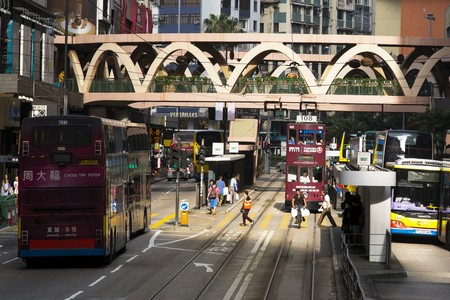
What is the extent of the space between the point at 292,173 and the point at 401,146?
759 cm

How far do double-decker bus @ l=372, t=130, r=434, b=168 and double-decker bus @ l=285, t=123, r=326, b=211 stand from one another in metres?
4.09

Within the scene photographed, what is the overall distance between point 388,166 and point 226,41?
33424 mm

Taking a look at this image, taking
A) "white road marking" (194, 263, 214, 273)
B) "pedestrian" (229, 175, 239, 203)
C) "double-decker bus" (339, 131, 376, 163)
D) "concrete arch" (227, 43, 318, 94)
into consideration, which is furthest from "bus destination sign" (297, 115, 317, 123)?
"white road marking" (194, 263, 214, 273)

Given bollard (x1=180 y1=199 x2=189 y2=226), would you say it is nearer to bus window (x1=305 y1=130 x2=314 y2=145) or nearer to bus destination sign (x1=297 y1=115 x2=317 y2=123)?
bus window (x1=305 y1=130 x2=314 y2=145)

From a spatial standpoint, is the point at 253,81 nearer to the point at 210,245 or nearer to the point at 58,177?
the point at 210,245

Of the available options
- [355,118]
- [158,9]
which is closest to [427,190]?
[355,118]

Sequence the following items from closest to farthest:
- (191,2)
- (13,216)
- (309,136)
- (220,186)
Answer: (13,216), (309,136), (220,186), (191,2)

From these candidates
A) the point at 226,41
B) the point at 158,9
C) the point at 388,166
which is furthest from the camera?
the point at 158,9

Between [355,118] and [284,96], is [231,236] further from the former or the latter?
[355,118]

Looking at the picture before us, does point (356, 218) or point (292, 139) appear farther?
point (292, 139)

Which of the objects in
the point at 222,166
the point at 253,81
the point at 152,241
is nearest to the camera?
the point at 152,241

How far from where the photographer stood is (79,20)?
80.1m

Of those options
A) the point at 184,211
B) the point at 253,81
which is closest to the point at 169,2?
the point at 253,81

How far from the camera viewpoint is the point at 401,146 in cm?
4772
